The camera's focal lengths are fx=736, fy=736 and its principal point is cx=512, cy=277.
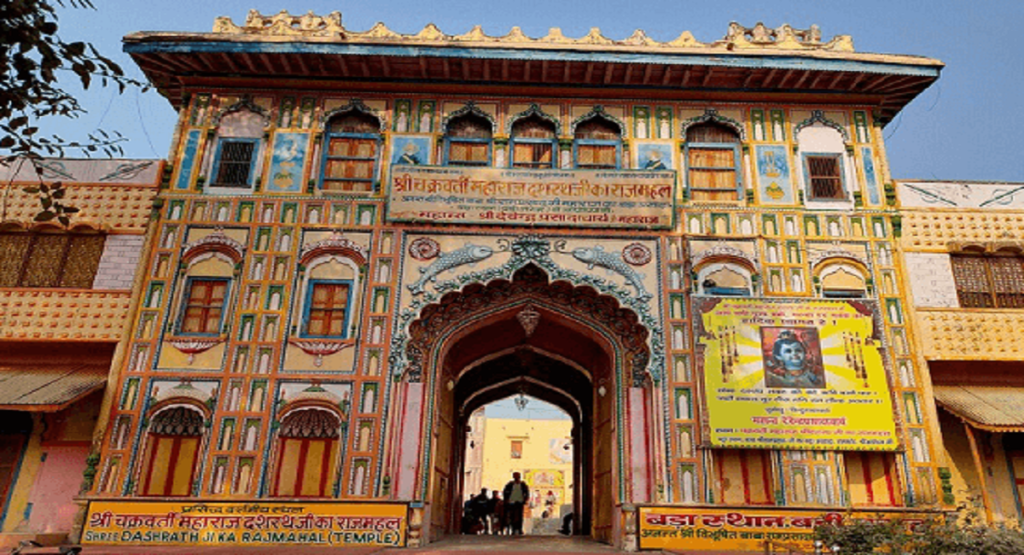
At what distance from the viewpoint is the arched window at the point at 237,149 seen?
520 inches

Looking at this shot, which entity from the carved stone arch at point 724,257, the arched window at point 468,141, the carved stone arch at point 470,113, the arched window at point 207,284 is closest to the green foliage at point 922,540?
the carved stone arch at point 724,257

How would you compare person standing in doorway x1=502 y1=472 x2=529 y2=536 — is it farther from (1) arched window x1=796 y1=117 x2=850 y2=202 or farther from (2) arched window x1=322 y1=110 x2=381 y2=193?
(1) arched window x1=796 y1=117 x2=850 y2=202

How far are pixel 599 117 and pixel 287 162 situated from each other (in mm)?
5783

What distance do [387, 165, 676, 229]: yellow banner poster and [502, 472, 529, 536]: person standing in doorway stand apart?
6.91 metres

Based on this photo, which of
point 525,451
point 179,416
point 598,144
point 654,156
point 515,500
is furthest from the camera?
point 525,451

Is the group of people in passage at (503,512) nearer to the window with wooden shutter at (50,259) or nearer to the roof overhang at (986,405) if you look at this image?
the roof overhang at (986,405)

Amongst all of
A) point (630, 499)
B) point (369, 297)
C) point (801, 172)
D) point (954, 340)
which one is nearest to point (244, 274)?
point (369, 297)

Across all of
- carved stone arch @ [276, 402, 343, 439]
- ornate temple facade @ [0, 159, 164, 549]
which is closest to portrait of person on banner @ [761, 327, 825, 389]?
carved stone arch @ [276, 402, 343, 439]

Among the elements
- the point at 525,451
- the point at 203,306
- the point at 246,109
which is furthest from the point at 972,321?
the point at 525,451

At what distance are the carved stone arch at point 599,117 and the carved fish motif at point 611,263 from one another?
2366mm

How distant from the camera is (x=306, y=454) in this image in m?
11.5

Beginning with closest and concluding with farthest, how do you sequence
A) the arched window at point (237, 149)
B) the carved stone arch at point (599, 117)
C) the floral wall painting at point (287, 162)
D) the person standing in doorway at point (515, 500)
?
the floral wall painting at point (287, 162)
the arched window at point (237, 149)
the carved stone arch at point (599, 117)
the person standing in doorway at point (515, 500)

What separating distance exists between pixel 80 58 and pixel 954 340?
13.0 metres

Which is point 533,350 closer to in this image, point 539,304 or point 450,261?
point 539,304
